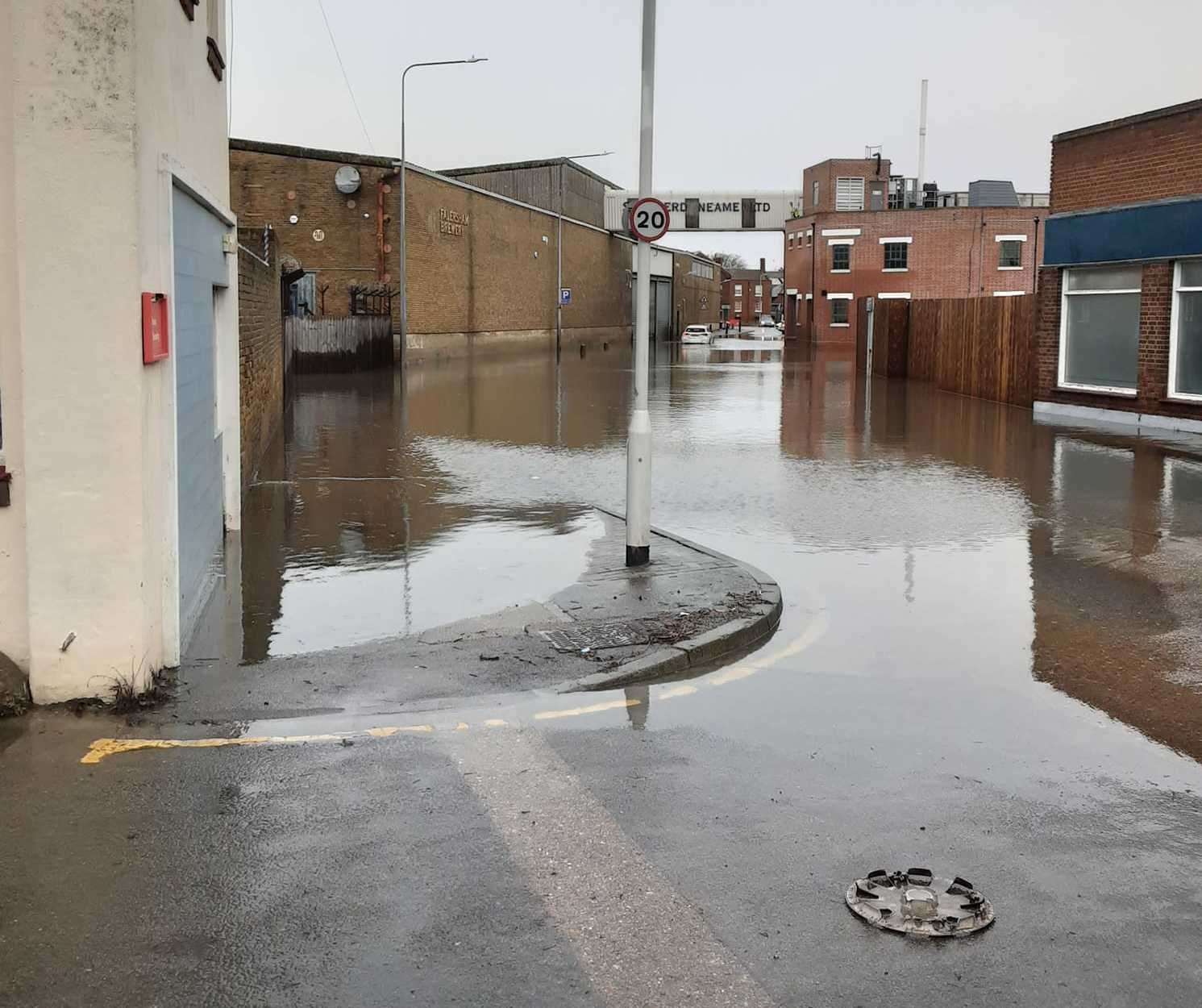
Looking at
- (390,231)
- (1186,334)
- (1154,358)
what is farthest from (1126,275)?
Answer: (390,231)

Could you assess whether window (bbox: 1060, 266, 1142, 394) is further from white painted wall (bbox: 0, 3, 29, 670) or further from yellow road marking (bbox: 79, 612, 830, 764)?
white painted wall (bbox: 0, 3, 29, 670)

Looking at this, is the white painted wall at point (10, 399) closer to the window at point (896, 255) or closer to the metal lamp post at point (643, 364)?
the metal lamp post at point (643, 364)

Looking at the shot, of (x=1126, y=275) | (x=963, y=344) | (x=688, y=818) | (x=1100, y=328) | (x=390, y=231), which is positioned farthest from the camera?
(x=390, y=231)

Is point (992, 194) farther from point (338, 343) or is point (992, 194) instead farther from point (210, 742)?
point (210, 742)

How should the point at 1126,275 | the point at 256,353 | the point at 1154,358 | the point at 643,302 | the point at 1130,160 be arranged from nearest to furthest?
the point at 643,302, the point at 256,353, the point at 1154,358, the point at 1130,160, the point at 1126,275

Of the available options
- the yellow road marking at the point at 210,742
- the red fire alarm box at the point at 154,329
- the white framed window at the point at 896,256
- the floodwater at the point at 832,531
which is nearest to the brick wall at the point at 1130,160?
the floodwater at the point at 832,531

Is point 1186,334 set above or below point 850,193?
below

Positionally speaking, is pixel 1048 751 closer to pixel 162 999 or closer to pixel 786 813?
pixel 786 813

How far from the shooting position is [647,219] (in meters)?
10.0

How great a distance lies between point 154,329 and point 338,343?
35518 millimetres

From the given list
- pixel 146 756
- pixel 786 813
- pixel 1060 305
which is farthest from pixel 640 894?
→ pixel 1060 305

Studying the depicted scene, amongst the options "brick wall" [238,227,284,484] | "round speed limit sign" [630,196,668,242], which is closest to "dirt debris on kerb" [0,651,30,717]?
"round speed limit sign" [630,196,668,242]

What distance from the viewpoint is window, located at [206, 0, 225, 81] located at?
33.8ft

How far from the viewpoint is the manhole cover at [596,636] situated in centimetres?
799
